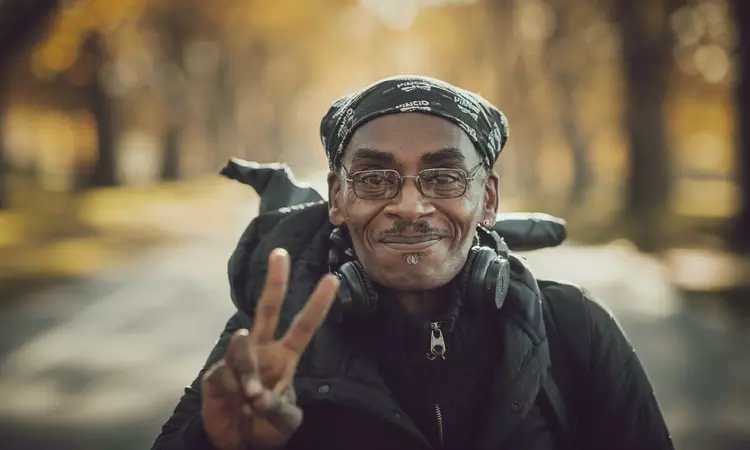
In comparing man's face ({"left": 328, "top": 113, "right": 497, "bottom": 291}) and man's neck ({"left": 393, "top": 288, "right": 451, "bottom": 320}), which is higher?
man's face ({"left": 328, "top": 113, "right": 497, "bottom": 291})

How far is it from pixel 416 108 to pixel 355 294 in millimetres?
564

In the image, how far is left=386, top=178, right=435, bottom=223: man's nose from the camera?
96.3 inches

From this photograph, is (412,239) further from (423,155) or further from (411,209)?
(423,155)

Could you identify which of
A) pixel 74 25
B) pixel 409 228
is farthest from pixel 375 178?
pixel 74 25

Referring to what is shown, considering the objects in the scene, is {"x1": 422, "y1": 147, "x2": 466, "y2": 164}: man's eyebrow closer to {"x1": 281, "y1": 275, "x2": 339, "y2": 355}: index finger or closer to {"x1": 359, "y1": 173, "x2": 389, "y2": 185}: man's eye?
{"x1": 359, "y1": 173, "x2": 389, "y2": 185}: man's eye

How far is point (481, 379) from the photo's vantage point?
2527 mm

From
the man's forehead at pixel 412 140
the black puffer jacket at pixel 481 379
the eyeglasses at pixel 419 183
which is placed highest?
the man's forehead at pixel 412 140

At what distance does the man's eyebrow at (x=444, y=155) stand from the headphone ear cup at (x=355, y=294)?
0.38m

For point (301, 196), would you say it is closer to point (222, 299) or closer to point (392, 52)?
point (222, 299)

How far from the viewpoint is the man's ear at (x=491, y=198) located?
105 inches

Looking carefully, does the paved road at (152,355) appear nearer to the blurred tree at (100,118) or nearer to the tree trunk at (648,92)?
the tree trunk at (648,92)

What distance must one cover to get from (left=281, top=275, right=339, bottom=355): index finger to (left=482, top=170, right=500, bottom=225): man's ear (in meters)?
0.74

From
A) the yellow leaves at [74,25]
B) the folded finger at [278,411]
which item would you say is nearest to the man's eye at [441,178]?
the folded finger at [278,411]

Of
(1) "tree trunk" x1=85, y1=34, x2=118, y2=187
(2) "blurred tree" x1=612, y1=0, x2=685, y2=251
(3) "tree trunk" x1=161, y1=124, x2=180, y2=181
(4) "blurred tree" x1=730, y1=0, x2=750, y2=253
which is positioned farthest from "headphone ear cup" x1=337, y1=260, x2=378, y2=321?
(3) "tree trunk" x1=161, y1=124, x2=180, y2=181
